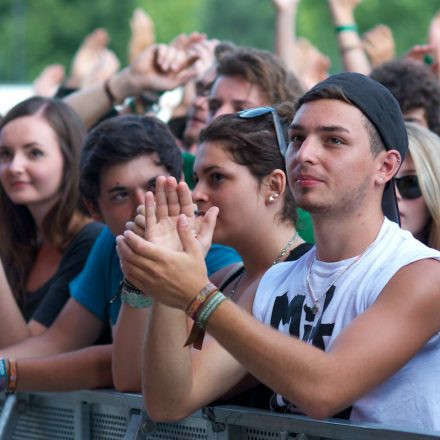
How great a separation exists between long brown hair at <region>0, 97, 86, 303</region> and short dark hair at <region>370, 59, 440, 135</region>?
1.46 m

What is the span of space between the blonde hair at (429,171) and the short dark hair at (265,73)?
0.79 m

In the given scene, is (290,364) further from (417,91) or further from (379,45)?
(379,45)

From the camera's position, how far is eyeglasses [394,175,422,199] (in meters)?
4.21

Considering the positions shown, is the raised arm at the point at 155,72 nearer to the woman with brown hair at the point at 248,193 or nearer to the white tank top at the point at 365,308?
the woman with brown hair at the point at 248,193

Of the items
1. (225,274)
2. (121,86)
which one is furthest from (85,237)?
(121,86)

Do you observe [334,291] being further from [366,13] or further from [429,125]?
[366,13]

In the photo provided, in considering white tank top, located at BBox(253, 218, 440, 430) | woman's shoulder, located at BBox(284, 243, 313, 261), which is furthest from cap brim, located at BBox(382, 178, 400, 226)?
woman's shoulder, located at BBox(284, 243, 313, 261)

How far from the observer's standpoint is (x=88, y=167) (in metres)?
4.38

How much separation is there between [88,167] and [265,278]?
117 cm

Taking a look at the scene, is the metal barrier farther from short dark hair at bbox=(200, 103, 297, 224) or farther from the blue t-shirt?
short dark hair at bbox=(200, 103, 297, 224)

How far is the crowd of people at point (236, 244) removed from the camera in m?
2.93

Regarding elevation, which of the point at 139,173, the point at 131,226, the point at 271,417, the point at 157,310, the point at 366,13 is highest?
the point at 366,13

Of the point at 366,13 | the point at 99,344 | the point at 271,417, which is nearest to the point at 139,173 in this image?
the point at 99,344

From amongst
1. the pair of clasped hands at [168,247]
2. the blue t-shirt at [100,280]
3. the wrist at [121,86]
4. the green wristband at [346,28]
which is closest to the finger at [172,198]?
the pair of clasped hands at [168,247]
